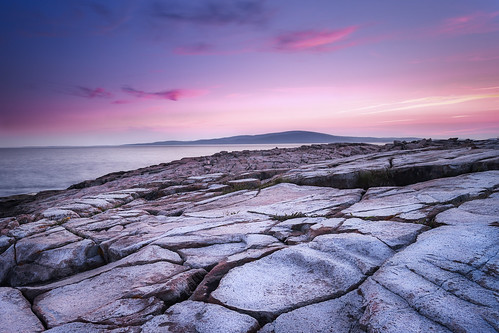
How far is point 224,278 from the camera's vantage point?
9.62 feet

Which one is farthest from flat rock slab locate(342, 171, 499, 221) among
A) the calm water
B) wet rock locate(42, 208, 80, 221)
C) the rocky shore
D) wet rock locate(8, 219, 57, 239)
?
the calm water

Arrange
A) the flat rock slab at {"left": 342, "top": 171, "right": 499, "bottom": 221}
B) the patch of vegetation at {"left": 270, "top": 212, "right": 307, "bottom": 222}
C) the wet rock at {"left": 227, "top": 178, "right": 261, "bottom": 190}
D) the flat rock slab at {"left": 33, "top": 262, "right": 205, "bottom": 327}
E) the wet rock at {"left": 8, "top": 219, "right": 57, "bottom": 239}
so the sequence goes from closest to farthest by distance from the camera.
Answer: the flat rock slab at {"left": 33, "top": 262, "right": 205, "bottom": 327} < the flat rock slab at {"left": 342, "top": 171, "right": 499, "bottom": 221} < the patch of vegetation at {"left": 270, "top": 212, "right": 307, "bottom": 222} < the wet rock at {"left": 8, "top": 219, "right": 57, "bottom": 239} < the wet rock at {"left": 227, "top": 178, "right": 261, "bottom": 190}

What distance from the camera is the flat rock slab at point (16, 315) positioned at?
2.66 m

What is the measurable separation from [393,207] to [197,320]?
350 centimetres

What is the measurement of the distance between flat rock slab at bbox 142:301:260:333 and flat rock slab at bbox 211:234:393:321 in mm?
106

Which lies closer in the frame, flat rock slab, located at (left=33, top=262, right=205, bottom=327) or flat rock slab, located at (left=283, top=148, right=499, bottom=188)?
flat rock slab, located at (left=33, top=262, right=205, bottom=327)

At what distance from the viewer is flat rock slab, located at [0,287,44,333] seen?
105 inches

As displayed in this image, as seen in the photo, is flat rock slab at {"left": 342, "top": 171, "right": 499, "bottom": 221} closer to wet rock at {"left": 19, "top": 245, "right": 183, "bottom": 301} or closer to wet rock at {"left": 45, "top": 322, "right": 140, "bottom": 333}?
wet rock at {"left": 19, "top": 245, "right": 183, "bottom": 301}

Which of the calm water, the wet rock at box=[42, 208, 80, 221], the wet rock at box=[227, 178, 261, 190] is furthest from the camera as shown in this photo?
the calm water

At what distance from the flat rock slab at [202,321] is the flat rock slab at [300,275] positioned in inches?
4.2

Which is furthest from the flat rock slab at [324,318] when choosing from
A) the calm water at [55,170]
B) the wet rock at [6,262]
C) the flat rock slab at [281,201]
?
the calm water at [55,170]

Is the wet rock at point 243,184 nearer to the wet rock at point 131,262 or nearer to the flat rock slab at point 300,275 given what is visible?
the wet rock at point 131,262

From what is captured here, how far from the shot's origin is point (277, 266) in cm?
309

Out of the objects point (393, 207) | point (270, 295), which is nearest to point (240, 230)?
point (270, 295)
